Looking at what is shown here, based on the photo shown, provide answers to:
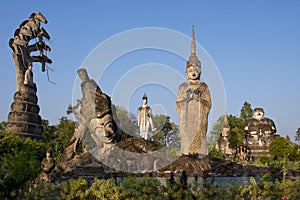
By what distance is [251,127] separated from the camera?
128ft

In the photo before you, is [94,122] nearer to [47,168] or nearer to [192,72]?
[47,168]

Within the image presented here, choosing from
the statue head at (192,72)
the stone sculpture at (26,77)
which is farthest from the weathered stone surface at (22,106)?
the statue head at (192,72)

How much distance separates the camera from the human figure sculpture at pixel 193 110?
12180 millimetres

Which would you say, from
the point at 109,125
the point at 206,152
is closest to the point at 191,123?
the point at 206,152

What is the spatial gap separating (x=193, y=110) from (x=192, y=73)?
3.75ft

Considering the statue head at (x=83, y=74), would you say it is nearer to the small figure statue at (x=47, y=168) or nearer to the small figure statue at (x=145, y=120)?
the small figure statue at (x=47, y=168)

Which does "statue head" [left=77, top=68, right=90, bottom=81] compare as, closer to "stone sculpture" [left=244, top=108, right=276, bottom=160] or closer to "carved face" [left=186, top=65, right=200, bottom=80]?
"carved face" [left=186, top=65, right=200, bottom=80]

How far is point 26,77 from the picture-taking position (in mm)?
25188

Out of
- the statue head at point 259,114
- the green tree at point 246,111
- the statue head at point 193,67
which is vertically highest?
the green tree at point 246,111

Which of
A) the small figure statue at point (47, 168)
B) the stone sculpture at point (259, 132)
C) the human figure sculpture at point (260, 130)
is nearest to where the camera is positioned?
the small figure statue at point (47, 168)

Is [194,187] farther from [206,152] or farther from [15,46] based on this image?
[15,46]

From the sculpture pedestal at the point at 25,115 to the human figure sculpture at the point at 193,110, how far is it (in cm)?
1395

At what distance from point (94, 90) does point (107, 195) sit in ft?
20.6

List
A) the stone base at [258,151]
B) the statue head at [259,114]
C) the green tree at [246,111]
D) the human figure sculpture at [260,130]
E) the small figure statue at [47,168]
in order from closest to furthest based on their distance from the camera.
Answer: the small figure statue at [47,168] → the stone base at [258,151] → the human figure sculpture at [260,130] → the statue head at [259,114] → the green tree at [246,111]
